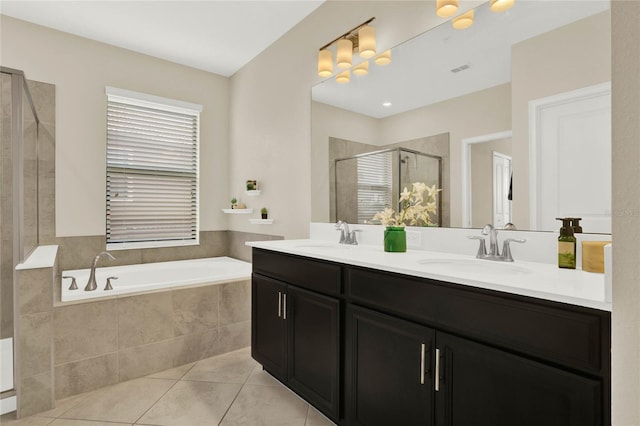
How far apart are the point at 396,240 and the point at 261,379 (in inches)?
52.4

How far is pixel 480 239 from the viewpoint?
1607 millimetres

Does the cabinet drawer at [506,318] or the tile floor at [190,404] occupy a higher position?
the cabinet drawer at [506,318]

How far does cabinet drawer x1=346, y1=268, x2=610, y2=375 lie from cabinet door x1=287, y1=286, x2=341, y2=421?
36cm

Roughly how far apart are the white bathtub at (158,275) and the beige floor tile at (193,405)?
0.71 metres

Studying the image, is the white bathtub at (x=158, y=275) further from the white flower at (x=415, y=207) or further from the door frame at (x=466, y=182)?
the door frame at (x=466, y=182)

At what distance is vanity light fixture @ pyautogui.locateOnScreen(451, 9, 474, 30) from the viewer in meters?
1.70

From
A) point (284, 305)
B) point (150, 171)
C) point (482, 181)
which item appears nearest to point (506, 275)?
point (482, 181)

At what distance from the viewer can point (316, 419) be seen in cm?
183

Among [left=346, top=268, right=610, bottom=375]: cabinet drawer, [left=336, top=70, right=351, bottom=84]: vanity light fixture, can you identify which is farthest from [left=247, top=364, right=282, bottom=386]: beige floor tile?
[left=336, top=70, right=351, bottom=84]: vanity light fixture

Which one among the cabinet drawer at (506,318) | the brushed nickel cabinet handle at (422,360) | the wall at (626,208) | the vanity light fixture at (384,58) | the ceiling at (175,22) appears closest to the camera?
the wall at (626,208)

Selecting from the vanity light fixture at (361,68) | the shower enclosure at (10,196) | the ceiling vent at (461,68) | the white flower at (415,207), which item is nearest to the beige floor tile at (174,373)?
the shower enclosure at (10,196)

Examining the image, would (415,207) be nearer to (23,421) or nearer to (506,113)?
(506,113)

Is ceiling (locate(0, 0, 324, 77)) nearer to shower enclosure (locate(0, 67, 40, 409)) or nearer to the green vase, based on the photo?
shower enclosure (locate(0, 67, 40, 409))

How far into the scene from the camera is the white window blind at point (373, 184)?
216cm
